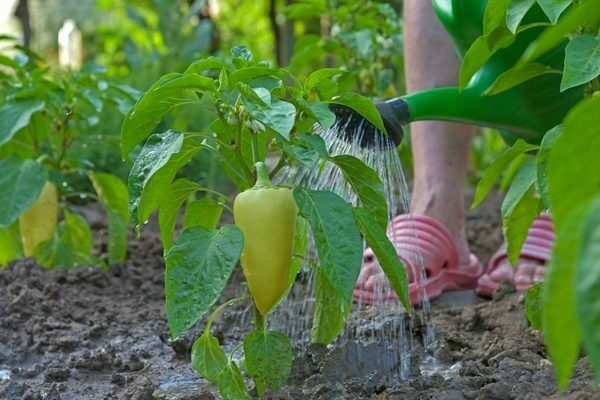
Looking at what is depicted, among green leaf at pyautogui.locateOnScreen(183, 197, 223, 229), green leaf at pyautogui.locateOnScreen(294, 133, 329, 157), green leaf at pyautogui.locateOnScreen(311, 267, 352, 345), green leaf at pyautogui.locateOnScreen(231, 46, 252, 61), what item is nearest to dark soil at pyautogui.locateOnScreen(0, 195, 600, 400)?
green leaf at pyautogui.locateOnScreen(311, 267, 352, 345)

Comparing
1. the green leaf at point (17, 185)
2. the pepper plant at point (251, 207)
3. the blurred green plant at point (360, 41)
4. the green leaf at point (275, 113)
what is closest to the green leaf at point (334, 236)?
the pepper plant at point (251, 207)

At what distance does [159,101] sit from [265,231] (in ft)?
0.77

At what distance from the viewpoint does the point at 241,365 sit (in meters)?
1.55

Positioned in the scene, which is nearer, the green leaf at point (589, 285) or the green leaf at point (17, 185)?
the green leaf at point (589, 285)

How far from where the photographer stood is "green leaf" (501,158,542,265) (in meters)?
1.62

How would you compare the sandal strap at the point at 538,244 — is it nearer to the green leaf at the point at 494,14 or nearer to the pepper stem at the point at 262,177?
the green leaf at the point at 494,14

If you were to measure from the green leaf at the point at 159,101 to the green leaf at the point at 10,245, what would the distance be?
1074 millimetres

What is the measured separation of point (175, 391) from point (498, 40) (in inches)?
30.2

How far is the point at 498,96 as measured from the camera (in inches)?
71.7

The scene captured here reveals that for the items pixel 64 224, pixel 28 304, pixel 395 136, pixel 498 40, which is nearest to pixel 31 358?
pixel 28 304

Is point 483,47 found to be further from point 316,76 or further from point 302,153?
point 302,153

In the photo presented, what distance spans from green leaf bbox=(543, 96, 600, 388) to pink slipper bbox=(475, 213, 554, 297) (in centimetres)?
152

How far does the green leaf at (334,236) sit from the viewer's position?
118 centimetres

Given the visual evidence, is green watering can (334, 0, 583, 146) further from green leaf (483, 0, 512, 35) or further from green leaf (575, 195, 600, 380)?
green leaf (575, 195, 600, 380)
